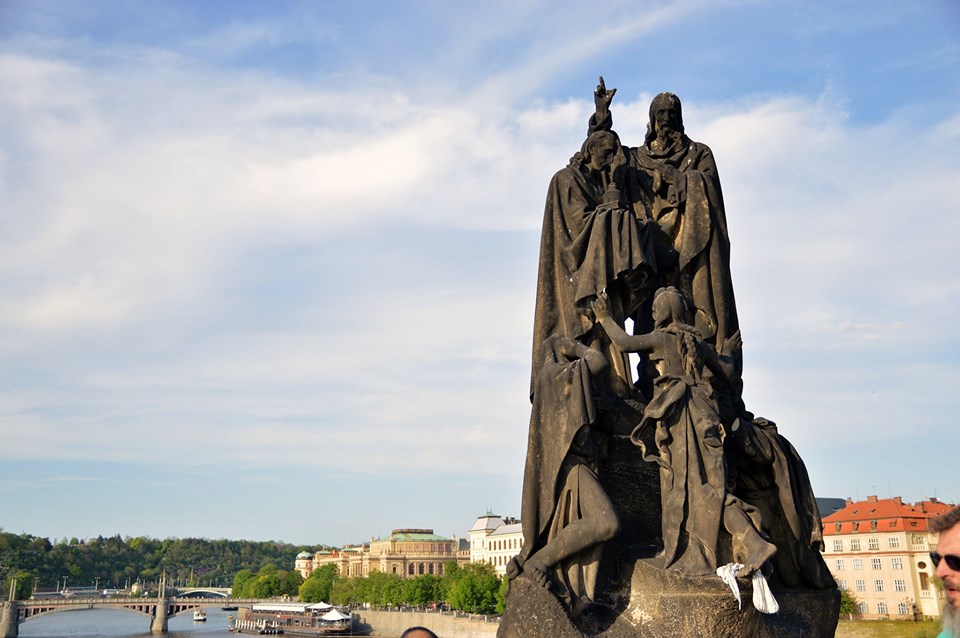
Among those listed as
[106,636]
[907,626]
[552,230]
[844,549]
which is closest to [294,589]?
[106,636]

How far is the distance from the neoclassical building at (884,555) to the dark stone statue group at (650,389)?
5496 centimetres

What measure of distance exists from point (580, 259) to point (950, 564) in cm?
652

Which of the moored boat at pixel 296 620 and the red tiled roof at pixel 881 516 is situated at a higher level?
the red tiled roof at pixel 881 516

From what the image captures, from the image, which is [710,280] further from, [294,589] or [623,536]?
[294,589]

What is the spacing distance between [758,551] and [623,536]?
130 centimetres

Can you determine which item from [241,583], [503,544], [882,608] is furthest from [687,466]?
[241,583]

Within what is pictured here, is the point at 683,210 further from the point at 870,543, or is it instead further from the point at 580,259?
the point at 870,543

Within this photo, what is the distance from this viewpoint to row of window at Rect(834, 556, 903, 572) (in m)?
61.5

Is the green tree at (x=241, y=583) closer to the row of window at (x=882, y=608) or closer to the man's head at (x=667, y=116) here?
the row of window at (x=882, y=608)

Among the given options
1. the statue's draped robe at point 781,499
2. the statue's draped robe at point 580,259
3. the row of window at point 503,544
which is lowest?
the statue's draped robe at point 781,499

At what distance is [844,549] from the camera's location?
65812 mm

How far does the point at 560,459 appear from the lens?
7.94m

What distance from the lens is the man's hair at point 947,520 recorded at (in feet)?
9.53

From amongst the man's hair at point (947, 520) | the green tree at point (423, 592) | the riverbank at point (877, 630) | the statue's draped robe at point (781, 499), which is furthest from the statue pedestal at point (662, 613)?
the green tree at point (423, 592)
